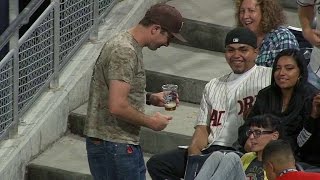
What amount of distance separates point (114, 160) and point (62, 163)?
1.86 m

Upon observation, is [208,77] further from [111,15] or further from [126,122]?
[126,122]

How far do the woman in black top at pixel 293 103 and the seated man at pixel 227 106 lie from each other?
Result: 0.21 m

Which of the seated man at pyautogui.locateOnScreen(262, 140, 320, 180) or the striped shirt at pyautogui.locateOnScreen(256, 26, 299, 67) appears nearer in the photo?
the seated man at pyautogui.locateOnScreen(262, 140, 320, 180)

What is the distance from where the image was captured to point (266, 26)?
882 centimetres

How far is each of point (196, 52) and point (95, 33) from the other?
98 cm

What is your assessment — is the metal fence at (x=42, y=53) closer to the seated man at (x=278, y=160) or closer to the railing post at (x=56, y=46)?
the railing post at (x=56, y=46)

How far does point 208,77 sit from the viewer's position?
984 cm

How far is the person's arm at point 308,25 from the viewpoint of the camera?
822 cm

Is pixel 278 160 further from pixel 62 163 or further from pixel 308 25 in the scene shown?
pixel 62 163

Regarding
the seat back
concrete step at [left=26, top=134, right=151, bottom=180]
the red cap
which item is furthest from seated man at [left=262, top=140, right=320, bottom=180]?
concrete step at [left=26, top=134, right=151, bottom=180]

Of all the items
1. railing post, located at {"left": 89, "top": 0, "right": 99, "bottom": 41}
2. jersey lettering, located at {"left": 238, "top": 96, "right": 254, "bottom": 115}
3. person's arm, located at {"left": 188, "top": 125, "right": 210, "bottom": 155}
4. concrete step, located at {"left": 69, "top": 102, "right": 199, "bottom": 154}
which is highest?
railing post, located at {"left": 89, "top": 0, "right": 99, "bottom": 41}

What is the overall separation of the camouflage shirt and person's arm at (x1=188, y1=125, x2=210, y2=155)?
962 millimetres

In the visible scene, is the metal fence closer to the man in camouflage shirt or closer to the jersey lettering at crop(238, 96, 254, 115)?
the man in camouflage shirt

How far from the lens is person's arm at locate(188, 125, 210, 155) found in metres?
8.34
